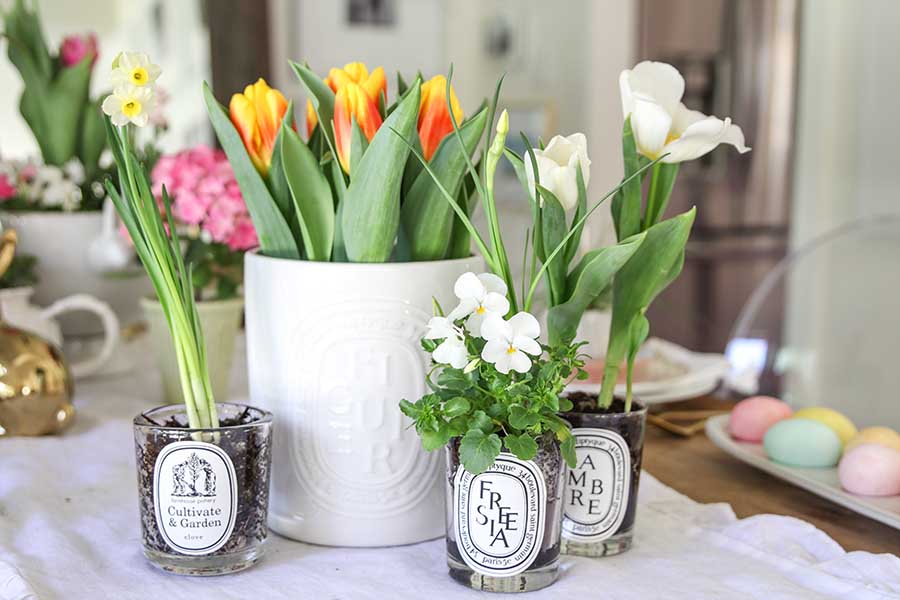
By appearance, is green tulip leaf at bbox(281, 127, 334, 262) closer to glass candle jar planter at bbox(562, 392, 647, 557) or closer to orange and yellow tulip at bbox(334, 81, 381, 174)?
orange and yellow tulip at bbox(334, 81, 381, 174)

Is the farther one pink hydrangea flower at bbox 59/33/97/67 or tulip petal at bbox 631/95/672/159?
pink hydrangea flower at bbox 59/33/97/67

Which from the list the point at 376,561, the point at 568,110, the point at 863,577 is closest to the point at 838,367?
the point at 863,577

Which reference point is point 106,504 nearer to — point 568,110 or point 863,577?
point 863,577

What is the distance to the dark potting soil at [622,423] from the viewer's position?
58 centimetres

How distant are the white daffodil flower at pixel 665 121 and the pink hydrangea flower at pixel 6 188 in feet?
2.52

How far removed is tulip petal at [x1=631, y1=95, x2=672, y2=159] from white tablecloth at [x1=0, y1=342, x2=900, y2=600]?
0.79ft

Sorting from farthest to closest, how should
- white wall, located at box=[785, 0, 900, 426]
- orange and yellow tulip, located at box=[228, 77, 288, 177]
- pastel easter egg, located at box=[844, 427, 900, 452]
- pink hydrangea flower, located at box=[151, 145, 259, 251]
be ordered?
1. white wall, located at box=[785, 0, 900, 426]
2. pink hydrangea flower, located at box=[151, 145, 259, 251]
3. pastel easter egg, located at box=[844, 427, 900, 452]
4. orange and yellow tulip, located at box=[228, 77, 288, 177]

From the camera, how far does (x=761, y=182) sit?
9.80ft

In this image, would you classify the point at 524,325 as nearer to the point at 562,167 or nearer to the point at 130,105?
the point at 562,167

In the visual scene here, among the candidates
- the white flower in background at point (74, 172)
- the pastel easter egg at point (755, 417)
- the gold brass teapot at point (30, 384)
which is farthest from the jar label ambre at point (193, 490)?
the white flower in background at point (74, 172)

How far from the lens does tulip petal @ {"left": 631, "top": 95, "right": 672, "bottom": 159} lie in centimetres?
56

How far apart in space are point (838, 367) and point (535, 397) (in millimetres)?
1305

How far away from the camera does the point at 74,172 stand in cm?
115

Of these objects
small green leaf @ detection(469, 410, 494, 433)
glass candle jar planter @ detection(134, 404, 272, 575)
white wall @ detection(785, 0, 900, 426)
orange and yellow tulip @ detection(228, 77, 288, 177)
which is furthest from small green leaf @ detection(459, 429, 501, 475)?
white wall @ detection(785, 0, 900, 426)
